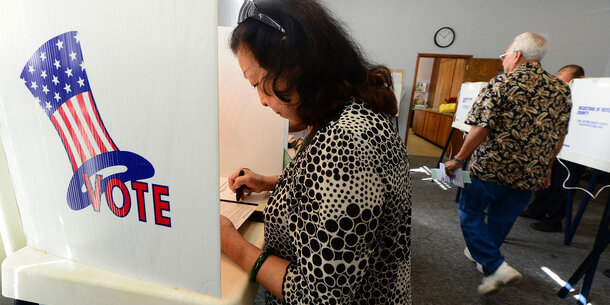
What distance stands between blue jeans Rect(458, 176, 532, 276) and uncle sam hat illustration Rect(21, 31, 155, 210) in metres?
1.64

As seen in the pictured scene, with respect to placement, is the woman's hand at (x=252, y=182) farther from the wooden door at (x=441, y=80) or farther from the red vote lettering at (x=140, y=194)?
the wooden door at (x=441, y=80)

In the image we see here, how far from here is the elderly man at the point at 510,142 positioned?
1353 millimetres

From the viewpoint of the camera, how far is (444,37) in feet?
16.2

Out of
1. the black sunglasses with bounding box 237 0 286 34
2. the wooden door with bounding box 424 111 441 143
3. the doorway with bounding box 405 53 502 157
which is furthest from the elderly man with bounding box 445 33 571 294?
the wooden door with bounding box 424 111 441 143

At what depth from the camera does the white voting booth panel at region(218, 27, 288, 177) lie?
95 centimetres

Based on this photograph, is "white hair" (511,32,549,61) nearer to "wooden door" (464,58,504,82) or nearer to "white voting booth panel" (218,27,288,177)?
"white voting booth panel" (218,27,288,177)

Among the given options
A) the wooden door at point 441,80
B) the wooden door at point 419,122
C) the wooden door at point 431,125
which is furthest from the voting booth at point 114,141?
the wooden door at point 419,122

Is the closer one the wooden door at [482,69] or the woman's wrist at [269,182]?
the woman's wrist at [269,182]

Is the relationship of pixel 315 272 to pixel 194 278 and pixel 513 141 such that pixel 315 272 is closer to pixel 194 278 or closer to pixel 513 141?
pixel 194 278

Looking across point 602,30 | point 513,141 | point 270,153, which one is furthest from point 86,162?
point 602,30

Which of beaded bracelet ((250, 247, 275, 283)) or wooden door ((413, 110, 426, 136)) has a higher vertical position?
beaded bracelet ((250, 247, 275, 283))

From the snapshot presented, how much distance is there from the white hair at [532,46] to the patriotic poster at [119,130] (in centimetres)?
168

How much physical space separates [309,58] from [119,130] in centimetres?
29

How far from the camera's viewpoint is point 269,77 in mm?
505
